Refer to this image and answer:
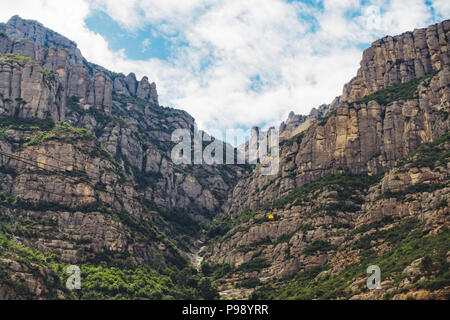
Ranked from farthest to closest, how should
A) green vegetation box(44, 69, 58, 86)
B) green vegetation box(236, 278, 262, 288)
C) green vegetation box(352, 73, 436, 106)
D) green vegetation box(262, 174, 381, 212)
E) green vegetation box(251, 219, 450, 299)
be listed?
green vegetation box(44, 69, 58, 86)
green vegetation box(352, 73, 436, 106)
green vegetation box(262, 174, 381, 212)
green vegetation box(236, 278, 262, 288)
green vegetation box(251, 219, 450, 299)

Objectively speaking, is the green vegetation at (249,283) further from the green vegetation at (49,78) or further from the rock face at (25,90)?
the green vegetation at (49,78)

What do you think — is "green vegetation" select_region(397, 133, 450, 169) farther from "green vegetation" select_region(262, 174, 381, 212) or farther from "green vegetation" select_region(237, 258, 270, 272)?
"green vegetation" select_region(237, 258, 270, 272)

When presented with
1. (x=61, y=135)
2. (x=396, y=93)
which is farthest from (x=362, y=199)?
(x=61, y=135)

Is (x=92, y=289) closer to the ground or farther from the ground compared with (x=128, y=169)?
closer to the ground

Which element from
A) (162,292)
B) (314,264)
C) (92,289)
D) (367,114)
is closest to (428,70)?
(367,114)

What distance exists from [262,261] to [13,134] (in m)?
62.4

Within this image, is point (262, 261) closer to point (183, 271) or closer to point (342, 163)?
point (183, 271)

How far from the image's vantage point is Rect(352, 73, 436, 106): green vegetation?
129 m

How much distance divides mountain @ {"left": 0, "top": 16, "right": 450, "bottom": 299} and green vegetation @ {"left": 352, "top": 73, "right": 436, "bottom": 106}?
20.8 inches

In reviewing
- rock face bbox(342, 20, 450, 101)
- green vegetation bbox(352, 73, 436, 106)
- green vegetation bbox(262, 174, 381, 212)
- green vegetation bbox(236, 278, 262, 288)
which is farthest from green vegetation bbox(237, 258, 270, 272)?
rock face bbox(342, 20, 450, 101)

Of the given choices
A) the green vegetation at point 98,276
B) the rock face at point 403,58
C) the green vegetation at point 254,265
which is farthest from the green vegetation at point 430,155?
the green vegetation at point 98,276

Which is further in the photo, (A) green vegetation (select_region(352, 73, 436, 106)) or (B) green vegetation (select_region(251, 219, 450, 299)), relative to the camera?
(A) green vegetation (select_region(352, 73, 436, 106))

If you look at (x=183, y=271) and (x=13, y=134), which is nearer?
(x=183, y=271)

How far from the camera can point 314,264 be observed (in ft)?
336
